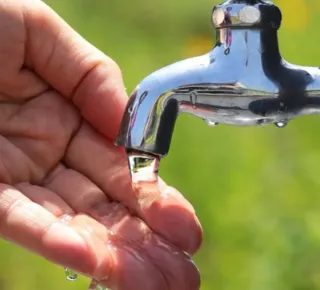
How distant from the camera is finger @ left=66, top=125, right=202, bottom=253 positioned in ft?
2.18

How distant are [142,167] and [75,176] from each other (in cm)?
12

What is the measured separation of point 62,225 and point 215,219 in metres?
0.55

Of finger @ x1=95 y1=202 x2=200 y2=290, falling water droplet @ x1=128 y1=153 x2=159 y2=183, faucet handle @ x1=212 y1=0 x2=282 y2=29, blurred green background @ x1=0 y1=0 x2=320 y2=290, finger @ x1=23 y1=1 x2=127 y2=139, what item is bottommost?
blurred green background @ x1=0 y1=0 x2=320 y2=290

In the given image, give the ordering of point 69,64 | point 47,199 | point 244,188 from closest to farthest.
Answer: point 47,199 < point 69,64 < point 244,188

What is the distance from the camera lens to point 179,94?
2.14 ft

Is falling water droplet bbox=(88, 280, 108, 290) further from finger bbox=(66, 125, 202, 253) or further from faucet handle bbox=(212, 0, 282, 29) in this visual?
faucet handle bbox=(212, 0, 282, 29)

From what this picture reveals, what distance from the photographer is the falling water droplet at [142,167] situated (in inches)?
25.9

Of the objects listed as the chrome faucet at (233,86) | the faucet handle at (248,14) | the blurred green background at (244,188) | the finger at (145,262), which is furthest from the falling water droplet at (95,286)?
the blurred green background at (244,188)

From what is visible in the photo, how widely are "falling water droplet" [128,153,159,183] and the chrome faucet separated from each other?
0.01 meters

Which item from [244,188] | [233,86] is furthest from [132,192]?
[244,188]

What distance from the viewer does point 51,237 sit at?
594 millimetres

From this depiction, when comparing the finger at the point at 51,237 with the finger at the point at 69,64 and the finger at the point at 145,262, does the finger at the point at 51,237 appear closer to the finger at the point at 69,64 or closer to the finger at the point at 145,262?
the finger at the point at 145,262

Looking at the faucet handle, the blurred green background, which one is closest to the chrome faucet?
the faucet handle

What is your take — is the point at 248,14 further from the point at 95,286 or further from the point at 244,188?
the point at 244,188
